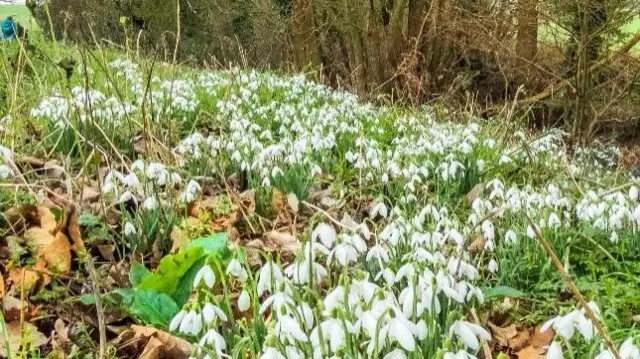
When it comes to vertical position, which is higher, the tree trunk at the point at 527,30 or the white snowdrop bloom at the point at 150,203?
the white snowdrop bloom at the point at 150,203

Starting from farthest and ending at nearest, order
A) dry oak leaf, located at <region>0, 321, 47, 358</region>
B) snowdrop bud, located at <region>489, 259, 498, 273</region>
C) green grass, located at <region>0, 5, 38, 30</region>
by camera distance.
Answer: green grass, located at <region>0, 5, 38, 30</region> < snowdrop bud, located at <region>489, 259, 498, 273</region> < dry oak leaf, located at <region>0, 321, 47, 358</region>

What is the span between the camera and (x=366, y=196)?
3.82m

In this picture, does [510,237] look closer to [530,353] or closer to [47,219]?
[530,353]

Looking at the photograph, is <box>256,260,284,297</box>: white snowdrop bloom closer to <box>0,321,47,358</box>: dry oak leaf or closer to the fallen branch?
<box>0,321,47,358</box>: dry oak leaf

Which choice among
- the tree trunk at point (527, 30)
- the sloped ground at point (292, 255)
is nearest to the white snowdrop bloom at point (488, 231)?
the sloped ground at point (292, 255)

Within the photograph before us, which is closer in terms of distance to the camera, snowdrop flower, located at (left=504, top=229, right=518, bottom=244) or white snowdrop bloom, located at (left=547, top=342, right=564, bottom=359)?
white snowdrop bloom, located at (left=547, top=342, right=564, bottom=359)

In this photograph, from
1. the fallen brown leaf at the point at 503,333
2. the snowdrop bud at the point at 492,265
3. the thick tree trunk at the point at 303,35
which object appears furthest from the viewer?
the thick tree trunk at the point at 303,35

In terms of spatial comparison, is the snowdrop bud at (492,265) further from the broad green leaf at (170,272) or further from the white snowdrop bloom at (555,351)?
the white snowdrop bloom at (555,351)

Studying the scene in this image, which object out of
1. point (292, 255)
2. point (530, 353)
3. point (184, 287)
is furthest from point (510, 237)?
point (184, 287)

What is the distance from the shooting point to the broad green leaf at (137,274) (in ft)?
7.45

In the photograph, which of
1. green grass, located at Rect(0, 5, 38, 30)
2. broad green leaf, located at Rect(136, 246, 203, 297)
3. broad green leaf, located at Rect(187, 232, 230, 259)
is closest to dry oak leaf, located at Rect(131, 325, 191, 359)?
broad green leaf, located at Rect(136, 246, 203, 297)

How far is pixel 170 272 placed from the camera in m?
2.23

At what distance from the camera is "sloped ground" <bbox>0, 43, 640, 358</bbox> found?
4.91 feet

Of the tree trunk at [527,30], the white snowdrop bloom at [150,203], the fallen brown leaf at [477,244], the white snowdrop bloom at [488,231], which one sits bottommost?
the tree trunk at [527,30]
